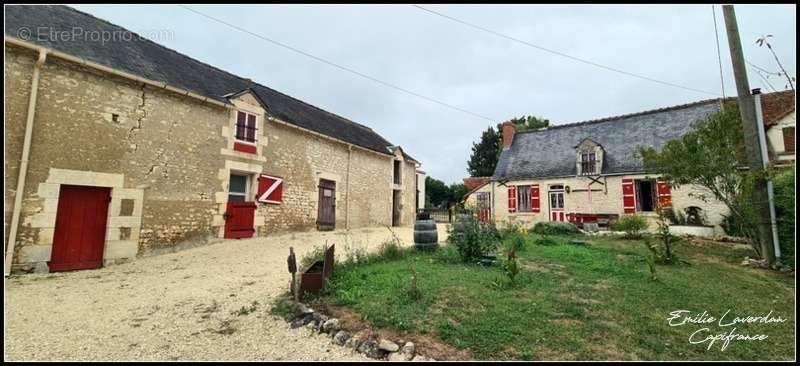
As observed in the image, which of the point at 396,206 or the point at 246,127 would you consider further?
the point at 396,206

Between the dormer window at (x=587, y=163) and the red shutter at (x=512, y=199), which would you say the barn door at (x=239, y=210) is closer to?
the red shutter at (x=512, y=199)

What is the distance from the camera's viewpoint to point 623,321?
318 cm

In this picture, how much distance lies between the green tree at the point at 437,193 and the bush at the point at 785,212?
87.5 feet

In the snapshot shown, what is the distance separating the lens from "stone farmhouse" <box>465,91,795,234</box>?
1191cm

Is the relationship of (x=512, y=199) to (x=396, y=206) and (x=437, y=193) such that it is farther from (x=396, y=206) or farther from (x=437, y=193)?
(x=437, y=193)

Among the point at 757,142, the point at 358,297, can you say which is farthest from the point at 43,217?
the point at 757,142

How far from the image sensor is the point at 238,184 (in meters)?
9.66

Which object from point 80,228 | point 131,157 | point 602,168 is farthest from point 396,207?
point 80,228

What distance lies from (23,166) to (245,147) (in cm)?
447

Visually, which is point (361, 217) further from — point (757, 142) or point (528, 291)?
point (757, 142)

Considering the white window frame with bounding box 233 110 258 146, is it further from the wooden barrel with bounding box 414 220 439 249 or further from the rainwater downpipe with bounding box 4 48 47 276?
the wooden barrel with bounding box 414 220 439 249

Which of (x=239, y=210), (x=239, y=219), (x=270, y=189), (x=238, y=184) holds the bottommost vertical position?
(x=239, y=219)
